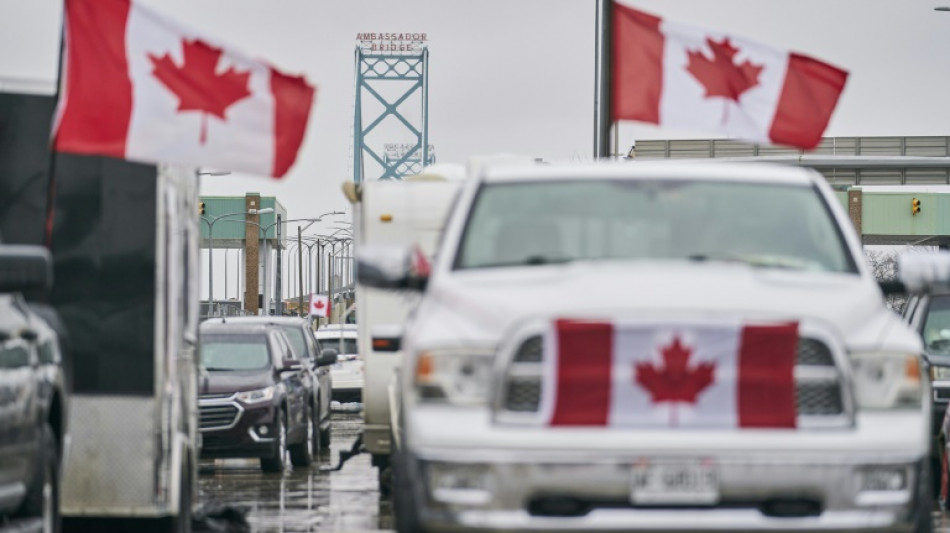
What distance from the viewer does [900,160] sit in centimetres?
4694

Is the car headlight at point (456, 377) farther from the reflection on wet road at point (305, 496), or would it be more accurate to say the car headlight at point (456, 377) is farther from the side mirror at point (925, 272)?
the reflection on wet road at point (305, 496)

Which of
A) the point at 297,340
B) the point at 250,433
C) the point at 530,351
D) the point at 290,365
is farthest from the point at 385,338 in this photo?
the point at 297,340

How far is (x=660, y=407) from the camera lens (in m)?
7.56

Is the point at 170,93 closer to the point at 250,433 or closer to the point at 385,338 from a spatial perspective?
the point at 385,338

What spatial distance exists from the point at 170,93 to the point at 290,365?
11063mm

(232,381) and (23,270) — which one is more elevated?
(23,270)

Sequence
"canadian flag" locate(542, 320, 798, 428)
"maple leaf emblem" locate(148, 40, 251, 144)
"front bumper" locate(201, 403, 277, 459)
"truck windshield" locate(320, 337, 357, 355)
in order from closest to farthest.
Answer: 1. "canadian flag" locate(542, 320, 798, 428)
2. "maple leaf emblem" locate(148, 40, 251, 144)
3. "front bumper" locate(201, 403, 277, 459)
4. "truck windshield" locate(320, 337, 357, 355)

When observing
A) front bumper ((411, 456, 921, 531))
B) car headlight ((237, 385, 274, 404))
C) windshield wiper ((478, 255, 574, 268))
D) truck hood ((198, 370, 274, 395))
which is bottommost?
car headlight ((237, 385, 274, 404))

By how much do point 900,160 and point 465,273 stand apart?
3984 centimetres

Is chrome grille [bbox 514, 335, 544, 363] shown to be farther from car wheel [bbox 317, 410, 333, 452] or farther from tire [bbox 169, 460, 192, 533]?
car wheel [bbox 317, 410, 333, 452]

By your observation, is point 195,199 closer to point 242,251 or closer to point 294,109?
point 294,109

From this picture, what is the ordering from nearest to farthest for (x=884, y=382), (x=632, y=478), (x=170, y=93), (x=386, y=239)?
1. (x=632, y=478)
2. (x=884, y=382)
3. (x=170, y=93)
4. (x=386, y=239)

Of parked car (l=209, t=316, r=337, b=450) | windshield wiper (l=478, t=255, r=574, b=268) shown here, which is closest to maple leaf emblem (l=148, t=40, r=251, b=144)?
windshield wiper (l=478, t=255, r=574, b=268)

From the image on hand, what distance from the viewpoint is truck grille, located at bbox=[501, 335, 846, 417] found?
762 centimetres
